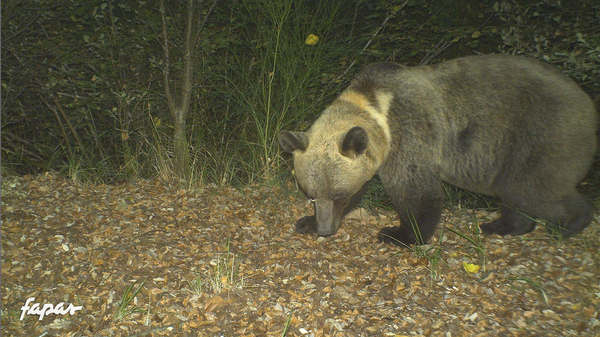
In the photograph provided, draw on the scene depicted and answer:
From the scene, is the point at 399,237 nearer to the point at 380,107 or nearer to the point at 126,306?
the point at 380,107

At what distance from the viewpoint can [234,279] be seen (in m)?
3.41

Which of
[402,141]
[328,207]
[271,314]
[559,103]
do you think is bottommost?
[271,314]

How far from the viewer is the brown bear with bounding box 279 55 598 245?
3719 millimetres

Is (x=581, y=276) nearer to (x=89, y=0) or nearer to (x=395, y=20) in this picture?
(x=395, y=20)

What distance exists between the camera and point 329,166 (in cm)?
363

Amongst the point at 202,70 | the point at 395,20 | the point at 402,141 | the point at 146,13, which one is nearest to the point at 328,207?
the point at 402,141

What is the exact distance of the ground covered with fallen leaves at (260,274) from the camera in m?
3.01

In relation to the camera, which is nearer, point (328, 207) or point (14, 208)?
point (328, 207)

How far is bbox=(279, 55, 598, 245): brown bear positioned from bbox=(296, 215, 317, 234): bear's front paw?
1.22 ft

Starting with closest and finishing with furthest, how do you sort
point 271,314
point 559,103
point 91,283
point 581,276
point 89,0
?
point 271,314
point 91,283
point 581,276
point 559,103
point 89,0

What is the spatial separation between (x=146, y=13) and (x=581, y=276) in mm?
4252

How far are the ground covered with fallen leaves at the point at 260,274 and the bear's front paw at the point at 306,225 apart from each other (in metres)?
0.06

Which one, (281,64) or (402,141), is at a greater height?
(281,64)

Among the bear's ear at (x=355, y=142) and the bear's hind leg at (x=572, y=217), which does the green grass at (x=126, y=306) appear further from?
the bear's hind leg at (x=572, y=217)
